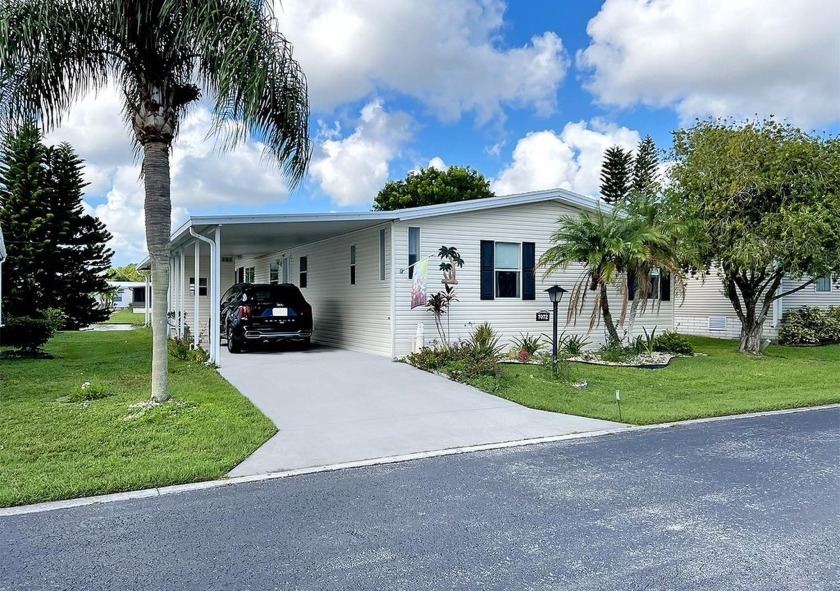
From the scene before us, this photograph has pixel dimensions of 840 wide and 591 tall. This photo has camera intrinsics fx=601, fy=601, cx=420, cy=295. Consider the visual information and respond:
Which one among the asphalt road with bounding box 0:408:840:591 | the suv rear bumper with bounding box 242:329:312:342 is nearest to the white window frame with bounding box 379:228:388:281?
the suv rear bumper with bounding box 242:329:312:342

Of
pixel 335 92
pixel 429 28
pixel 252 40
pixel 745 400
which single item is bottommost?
pixel 745 400

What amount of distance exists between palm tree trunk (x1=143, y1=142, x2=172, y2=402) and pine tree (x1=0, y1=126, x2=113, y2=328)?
17865 mm

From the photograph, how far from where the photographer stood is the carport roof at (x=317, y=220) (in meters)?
11.1

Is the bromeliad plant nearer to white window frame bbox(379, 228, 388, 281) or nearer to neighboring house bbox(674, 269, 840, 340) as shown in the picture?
white window frame bbox(379, 228, 388, 281)

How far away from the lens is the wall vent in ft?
67.6

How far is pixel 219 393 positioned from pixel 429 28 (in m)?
Answer: 7.64

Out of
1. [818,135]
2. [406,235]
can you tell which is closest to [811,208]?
[818,135]

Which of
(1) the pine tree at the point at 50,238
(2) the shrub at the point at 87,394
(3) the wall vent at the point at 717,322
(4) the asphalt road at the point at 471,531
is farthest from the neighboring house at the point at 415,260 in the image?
(1) the pine tree at the point at 50,238

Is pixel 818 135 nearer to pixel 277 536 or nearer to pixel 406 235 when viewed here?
pixel 406 235

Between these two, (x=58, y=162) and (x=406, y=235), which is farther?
(x=58, y=162)

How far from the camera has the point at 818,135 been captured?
1397 centimetres

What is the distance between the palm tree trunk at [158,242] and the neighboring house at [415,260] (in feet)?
10.7

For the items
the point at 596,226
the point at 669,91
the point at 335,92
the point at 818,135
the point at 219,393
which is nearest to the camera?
the point at 219,393

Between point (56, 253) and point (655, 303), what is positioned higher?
point (56, 253)
